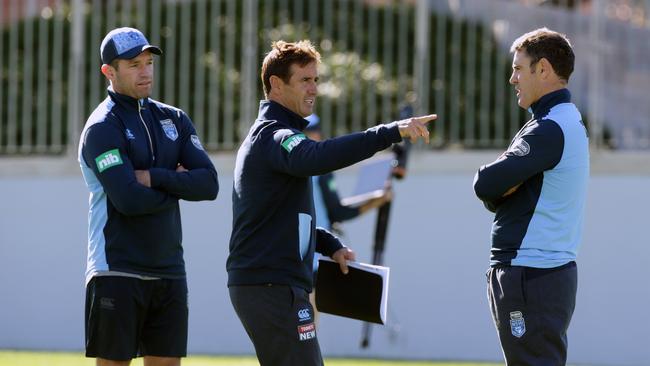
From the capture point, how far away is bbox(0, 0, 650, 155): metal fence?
36.2 ft

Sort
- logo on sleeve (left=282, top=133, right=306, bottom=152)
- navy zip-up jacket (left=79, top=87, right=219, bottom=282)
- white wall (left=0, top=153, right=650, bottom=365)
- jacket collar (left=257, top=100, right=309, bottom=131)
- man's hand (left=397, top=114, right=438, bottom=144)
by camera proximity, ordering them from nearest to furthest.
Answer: man's hand (left=397, top=114, right=438, bottom=144) < logo on sleeve (left=282, top=133, right=306, bottom=152) < jacket collar (left=257, top=100, right=309, bottom=131) < navy zip-up jacket (left=79, top=87, right=219, bottom=282) < white wall (left=0, top=153, right=650, bottom=365)

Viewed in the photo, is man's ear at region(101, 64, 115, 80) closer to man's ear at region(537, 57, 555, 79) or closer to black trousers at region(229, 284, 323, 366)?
black trousers at region(229, 284, 323, 366)

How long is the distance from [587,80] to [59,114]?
5.05 meters

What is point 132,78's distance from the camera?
226 inches

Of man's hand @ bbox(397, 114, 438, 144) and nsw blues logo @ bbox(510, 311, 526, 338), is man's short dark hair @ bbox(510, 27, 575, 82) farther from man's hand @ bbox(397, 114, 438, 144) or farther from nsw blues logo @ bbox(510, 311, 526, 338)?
nsw blues logo @ bbox(510, 311, 526, 338)

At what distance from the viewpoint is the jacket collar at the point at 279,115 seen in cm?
534

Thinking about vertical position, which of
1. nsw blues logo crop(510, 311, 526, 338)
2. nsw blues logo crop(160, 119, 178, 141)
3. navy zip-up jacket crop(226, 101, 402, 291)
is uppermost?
nsw blues logo crop(160, 119, 178, 141)

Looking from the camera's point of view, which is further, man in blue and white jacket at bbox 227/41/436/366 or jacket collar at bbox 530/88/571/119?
jacket collar at bbox 530/88/571/119

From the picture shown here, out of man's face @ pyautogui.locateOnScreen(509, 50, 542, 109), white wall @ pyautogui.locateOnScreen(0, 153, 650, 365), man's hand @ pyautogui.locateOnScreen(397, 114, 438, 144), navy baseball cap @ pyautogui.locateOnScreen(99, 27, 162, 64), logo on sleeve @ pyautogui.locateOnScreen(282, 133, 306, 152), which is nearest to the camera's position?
man's hand @ pyautogui.locateOnScreen(397, 114, 438, 144)

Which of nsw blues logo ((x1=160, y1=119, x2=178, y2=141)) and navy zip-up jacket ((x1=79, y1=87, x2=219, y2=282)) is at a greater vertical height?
nsw blues logo ((x1=160, y1=119, x2=178, y2=141))

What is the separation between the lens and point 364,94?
11398mm

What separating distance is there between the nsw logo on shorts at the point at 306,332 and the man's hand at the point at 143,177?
1.03m

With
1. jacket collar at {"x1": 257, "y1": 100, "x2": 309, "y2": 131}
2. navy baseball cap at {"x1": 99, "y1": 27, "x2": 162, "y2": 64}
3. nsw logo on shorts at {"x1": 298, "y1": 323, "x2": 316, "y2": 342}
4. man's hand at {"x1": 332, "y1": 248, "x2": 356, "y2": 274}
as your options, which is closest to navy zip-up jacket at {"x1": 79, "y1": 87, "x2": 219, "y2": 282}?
navy baseball cap at {"x1": 99, "y1": 27, "x2": 162, "y2": 64}

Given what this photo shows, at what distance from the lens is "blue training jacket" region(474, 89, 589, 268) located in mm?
5273
